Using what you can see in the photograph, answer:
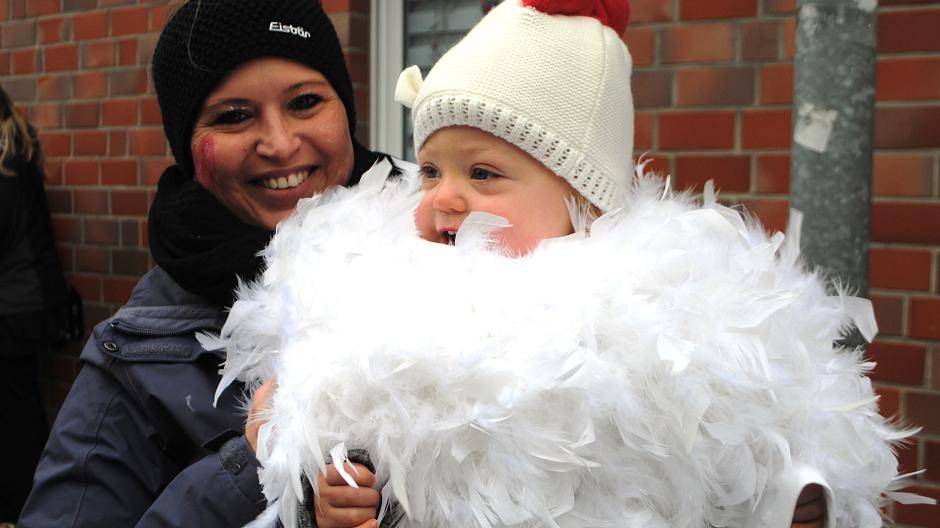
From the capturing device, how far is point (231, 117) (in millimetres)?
1917

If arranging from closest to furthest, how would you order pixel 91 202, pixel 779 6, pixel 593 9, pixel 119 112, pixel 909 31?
pixel 593 9, pixel 909 31, pixel 779 6, pixel 119 112, pixel 91 202

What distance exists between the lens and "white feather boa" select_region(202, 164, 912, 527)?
1300mm

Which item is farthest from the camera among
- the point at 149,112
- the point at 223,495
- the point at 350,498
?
the point at 149,112

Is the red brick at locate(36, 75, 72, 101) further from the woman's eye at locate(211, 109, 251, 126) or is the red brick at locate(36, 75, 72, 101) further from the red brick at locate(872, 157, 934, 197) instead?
the red brick at locate(872, 157, 934, 197)

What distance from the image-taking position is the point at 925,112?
8.88 ft

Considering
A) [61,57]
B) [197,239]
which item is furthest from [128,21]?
[197,239]

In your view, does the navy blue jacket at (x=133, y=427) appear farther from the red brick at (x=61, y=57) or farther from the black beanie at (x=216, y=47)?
the red brick at (x=61, y=57)

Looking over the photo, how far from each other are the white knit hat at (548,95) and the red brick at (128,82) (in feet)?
10.4

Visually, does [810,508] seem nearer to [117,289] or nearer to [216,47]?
[216,47]

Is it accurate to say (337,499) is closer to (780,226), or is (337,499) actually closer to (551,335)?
(551,335)

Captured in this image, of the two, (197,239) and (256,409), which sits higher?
(197,239)

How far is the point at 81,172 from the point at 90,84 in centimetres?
48

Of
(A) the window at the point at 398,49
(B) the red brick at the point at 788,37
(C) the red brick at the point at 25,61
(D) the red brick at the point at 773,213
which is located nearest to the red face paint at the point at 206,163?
(D) the red brick at the point at 773,213

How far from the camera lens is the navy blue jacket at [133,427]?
1.69 meters
